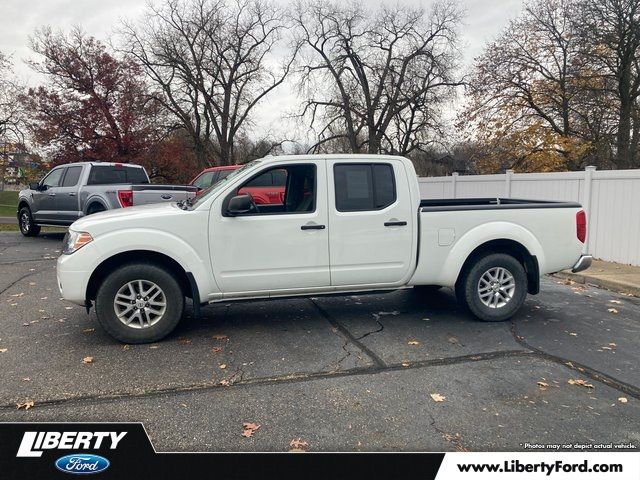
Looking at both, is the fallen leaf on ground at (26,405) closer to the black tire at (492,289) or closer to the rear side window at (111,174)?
the black tire at (492,289)

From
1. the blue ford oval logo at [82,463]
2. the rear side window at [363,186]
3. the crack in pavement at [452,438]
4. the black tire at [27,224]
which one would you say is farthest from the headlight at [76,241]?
the black tire at [27,224]

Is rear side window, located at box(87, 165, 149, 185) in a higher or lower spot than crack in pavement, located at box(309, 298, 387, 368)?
higher

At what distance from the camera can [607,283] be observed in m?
7.73

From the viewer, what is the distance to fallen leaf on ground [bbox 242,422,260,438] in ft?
10.1

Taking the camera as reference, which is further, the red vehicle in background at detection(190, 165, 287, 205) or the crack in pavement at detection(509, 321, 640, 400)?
the red vehicle in background at detection(190, 165, 287, 205)

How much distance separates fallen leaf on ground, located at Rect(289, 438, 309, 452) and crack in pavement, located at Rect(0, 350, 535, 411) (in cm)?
90

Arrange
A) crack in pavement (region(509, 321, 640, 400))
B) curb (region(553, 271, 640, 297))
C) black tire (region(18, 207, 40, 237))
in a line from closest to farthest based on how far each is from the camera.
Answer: crack in pavement (region(509, 321, 640, 400)) < curb (region(553, 271, 640, 297)) < black tire (region(18, 207, 40, 237))

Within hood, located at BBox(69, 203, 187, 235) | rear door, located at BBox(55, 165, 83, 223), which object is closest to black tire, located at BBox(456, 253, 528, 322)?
hood, located at BBox(69, 203, 187, 235)

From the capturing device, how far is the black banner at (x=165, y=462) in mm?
2709

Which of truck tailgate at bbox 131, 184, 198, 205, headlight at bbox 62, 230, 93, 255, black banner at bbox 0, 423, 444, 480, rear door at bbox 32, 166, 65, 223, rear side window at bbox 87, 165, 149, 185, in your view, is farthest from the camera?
rear door at bbox 32, 166, 65, 223

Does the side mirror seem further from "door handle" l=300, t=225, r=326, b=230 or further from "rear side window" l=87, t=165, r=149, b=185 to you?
"rear side window" l=87, t=165, r=149, b=185

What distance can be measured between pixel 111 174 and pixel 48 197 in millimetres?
1992

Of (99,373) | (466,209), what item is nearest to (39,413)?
(99,373)

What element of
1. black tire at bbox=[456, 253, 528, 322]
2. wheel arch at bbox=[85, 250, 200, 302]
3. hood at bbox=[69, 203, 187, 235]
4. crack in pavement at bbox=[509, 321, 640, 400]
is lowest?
crack in pavement at bbox=[509, 321, 640, 400]
